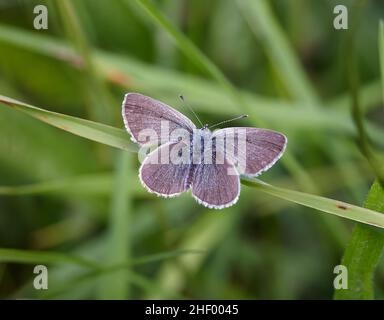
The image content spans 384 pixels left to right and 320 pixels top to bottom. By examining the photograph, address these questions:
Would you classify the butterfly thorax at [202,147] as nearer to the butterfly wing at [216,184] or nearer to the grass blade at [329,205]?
the butterfly wing at [216,184]

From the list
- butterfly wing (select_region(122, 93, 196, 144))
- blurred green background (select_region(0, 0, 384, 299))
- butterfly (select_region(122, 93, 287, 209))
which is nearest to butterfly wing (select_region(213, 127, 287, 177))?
butterfly (select_region(122, 93, 287, 209))

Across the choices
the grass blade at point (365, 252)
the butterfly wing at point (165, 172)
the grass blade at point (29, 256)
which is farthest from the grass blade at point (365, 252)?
the grass blade at point (29, 256)

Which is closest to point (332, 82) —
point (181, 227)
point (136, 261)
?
point (181, 227)

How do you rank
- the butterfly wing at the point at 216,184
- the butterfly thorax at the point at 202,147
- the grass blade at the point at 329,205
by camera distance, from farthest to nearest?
the butterfly thorax at the point at 202,147 < the butterfly wing at the point at 216,184 < the grass blade at the point at 329,205

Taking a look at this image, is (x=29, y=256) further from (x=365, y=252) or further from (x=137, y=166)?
(x=137, y=166)

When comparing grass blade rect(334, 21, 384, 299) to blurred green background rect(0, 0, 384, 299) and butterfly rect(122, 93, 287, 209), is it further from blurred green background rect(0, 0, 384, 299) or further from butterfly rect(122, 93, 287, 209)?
blurred green background rect(0, 0, 384, 299)

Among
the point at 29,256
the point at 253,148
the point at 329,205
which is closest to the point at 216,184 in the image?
the point at 253,148

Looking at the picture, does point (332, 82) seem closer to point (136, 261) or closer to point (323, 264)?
point (323, 264)
